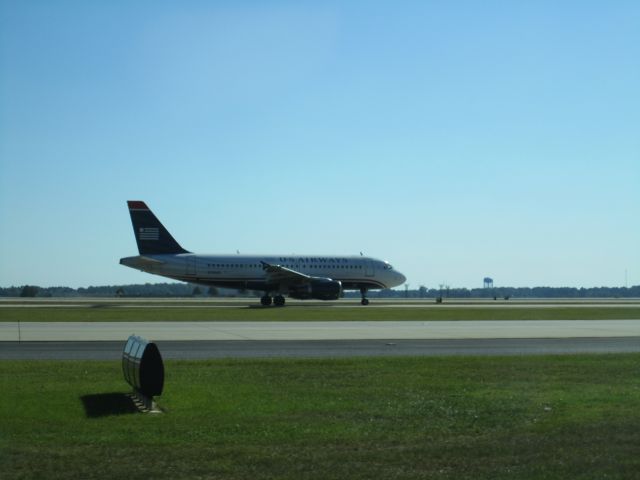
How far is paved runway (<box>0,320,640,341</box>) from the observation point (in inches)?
1071

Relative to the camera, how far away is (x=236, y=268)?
65.6 metres

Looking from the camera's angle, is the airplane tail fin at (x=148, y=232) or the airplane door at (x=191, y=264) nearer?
the airplane tail fin at (x=148, y=232)

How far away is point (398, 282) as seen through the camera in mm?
72062

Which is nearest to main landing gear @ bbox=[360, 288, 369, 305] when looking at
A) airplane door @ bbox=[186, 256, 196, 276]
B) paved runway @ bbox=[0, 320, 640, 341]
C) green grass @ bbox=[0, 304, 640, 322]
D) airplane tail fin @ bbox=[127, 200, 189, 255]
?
airplane door @ bbox=[186, 256, 196, 276]

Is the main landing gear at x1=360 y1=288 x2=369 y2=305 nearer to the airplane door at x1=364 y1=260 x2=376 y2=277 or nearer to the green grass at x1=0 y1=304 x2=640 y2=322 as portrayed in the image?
the airplane door at x1=364 y1=260 x2=376 y2=277

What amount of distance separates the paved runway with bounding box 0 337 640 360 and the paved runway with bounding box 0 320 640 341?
172cm

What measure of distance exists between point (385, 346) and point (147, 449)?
1500cm

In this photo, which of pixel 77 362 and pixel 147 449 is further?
pixel 77 362

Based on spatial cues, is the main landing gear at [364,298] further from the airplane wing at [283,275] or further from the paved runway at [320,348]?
the paved runway at [320,348]

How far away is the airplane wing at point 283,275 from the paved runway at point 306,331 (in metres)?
26.4

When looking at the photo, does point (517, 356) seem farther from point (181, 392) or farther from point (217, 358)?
point (181, 392)

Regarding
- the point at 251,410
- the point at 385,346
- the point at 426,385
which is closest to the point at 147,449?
the point at 251,410

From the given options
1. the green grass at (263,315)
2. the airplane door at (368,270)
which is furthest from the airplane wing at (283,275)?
the green grass at (263,315)

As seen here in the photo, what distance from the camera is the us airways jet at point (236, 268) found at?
62.9 meters
